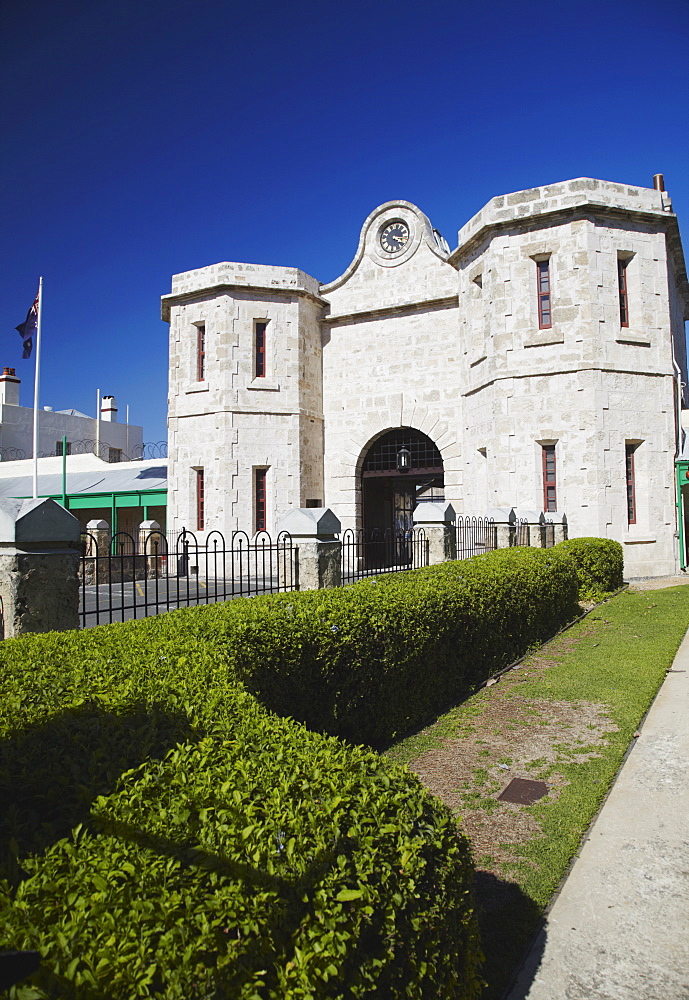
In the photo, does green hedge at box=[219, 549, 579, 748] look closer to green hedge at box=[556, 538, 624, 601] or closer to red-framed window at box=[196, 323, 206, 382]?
green hedge at box=[556, 538, 624, 601]

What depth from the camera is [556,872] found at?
3240mm

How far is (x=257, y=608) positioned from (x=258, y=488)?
12.8m

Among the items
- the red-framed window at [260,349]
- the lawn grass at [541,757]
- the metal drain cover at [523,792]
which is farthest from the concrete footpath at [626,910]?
the red-framed window at [260,349]

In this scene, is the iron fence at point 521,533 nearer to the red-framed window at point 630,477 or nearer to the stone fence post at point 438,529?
the stone fence post at point 438,529

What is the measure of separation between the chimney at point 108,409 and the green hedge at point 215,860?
34.9m

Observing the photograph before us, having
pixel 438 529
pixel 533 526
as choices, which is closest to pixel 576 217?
pixel 533 526

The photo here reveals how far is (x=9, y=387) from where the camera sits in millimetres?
30703

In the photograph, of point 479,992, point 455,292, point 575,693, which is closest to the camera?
point 479,992

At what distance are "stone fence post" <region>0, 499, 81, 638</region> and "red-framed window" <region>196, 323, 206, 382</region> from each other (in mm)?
13805

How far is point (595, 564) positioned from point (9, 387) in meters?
29.1

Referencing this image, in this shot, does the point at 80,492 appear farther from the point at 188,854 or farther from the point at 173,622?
the point at 188,854

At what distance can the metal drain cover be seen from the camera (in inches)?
161

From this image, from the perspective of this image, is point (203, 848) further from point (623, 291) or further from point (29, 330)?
point (29, 330)

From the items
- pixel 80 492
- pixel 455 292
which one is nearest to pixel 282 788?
pixel 455 292
